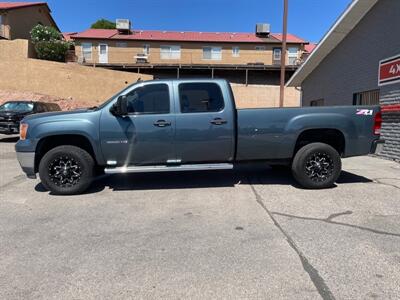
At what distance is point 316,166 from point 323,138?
2.25ft

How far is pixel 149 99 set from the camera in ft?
22.3

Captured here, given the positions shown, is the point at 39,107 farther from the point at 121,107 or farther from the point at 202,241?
the point at 202,241

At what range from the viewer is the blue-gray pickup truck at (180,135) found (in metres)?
6.59

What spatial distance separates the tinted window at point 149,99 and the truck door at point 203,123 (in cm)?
21

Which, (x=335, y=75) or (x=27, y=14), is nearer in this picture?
(x=335, y=75)

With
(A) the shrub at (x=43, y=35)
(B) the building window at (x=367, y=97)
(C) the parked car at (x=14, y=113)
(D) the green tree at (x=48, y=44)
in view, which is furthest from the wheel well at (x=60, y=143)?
(A) the shrub at (x=43, y=35)

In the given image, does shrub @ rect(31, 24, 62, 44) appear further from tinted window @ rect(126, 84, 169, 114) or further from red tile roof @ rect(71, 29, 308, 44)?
tinted window @ rect(126, 84, 169, 114)

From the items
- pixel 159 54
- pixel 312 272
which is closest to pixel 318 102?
pixel 312 272

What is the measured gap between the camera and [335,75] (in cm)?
1533

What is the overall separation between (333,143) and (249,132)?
181 cm

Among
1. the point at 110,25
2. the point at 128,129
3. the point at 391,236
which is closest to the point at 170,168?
the point at 128,129

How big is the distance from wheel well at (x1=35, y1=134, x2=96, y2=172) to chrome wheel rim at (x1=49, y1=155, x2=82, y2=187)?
0.35 metres

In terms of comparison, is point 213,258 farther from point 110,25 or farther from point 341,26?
point 110,25

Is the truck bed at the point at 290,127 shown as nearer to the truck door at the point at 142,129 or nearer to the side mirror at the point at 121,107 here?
the truck door at the point at 142,129
